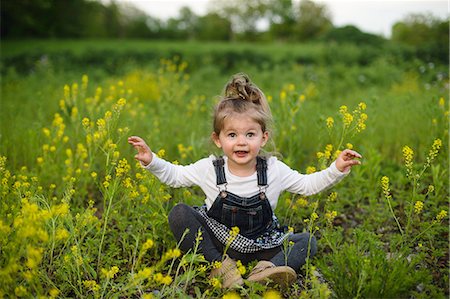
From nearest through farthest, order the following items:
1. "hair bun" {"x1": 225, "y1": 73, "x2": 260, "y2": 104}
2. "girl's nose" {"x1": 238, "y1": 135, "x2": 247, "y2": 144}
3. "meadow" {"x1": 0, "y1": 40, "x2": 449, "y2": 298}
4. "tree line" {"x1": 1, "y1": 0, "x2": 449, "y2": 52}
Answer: "meadow" {"x1": 0, "y1": 40, "x2": 449, "y2": 298}
"girl's nose" {"x1": 238, "y1": 135, "x2": 247, "y2": 144}
"hair bun" {"x1": 225, "y1": 73, "x2": 260, "y2": 104}
"tree line" {"x1": 1, "y1": 0, "x2": 449, "y2": 52}

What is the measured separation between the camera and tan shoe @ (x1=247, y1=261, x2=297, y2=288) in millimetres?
2373

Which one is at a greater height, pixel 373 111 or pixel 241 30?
pixel 241 30

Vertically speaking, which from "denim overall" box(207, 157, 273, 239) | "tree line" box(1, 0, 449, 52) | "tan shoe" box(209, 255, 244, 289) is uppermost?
"tree line" box(1, 0, 449, 52)

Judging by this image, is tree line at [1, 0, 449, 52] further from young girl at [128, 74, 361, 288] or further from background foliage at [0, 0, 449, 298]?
young girl at [128, 74, 361, 288]

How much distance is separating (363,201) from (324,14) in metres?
37.7

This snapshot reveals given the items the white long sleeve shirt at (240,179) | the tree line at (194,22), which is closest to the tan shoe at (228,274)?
the white long sleeve shirt at (240,179)

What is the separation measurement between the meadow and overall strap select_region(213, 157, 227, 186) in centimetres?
37

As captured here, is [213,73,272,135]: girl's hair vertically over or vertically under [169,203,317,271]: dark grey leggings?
over

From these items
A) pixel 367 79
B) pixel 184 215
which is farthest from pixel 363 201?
pixel 367 79

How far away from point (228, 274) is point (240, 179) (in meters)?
0.53

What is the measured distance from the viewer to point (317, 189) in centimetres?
263

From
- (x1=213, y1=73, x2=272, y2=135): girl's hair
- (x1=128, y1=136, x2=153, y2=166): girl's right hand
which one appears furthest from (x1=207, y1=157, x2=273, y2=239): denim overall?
(x1=128, y1=136, x2=153, y2=166): girl's right hand

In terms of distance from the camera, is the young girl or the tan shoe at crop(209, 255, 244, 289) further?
the young girl

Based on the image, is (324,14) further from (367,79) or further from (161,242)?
(161,242)
